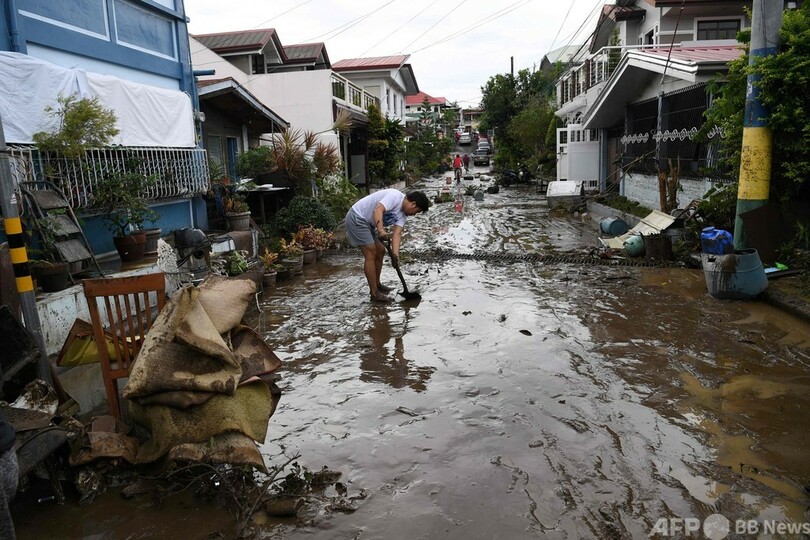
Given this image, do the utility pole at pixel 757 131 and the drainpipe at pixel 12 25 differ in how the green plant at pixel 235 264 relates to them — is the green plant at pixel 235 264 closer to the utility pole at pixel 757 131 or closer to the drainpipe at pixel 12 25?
the drainpipe at pixel 12 25

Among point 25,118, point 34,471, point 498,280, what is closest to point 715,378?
point 498,280

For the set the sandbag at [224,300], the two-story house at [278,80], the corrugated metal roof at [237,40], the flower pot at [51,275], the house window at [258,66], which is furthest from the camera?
the house window at [258,66]

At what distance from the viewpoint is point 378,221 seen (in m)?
7.46

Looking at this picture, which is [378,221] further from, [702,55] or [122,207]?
[702,55]

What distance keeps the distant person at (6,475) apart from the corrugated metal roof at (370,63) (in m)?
31.4

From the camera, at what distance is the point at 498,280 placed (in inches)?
360

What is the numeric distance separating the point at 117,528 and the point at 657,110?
1552cm

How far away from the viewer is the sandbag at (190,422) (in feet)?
11.1

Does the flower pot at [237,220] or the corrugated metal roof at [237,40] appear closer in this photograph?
the flower pot at [237,220]

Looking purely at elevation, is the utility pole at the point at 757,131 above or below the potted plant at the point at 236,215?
above

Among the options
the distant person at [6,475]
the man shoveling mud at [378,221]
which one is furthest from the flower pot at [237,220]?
the distant person at [6,475]

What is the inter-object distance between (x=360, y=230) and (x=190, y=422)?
4641 millimetres

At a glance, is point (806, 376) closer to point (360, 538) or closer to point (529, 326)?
point (529, 326)

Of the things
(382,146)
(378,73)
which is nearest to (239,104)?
A: (382,146)
